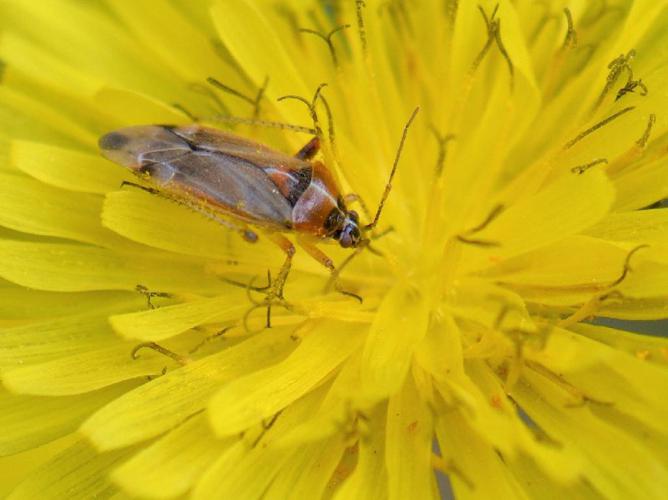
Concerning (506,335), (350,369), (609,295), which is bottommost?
(350,369)

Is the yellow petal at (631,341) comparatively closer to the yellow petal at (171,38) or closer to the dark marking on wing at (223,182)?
the dark marking on wing at (223,182)

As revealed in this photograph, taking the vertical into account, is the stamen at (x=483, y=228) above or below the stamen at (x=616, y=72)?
below

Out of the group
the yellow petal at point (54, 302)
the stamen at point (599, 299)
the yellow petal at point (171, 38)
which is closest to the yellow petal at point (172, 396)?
the yellow petal at point (54, 302)

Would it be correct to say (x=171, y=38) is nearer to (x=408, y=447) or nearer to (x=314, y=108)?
(x=314, y=108)

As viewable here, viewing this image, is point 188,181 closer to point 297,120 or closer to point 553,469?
point 297,120

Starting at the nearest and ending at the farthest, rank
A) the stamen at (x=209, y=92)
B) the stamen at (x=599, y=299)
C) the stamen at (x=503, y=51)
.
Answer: the stamen at (x=599, y=299)
the stamen at (x=503, y=51)
the stamen at (x=209, y=92)

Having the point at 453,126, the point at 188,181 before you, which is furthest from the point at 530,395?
the point at 188,181
